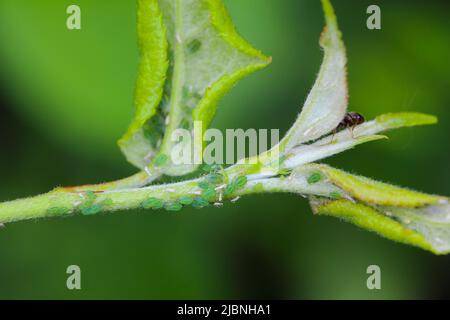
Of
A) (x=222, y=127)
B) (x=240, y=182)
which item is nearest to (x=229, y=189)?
(x=240, y=182)

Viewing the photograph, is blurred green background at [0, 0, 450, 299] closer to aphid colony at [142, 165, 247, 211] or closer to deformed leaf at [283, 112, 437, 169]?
deformed leaf at [283, 112, 437, 169]

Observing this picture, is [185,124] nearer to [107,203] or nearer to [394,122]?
[107,203]

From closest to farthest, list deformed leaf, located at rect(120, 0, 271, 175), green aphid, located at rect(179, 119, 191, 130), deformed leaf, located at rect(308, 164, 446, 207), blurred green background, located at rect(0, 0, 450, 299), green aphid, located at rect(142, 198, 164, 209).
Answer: deformed leaf, located at rect(308, 164, 446, 207)
green aphid, located at rect(142, 198, 164, 209)
deformed leaf, located at rect(120, 0, 271, 175)
green aphid, located at rect(179, 119, 191, 130)
blurred green background, located at rect(0, 0, 450, 299)

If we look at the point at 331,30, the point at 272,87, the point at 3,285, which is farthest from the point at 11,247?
the point at 331,30

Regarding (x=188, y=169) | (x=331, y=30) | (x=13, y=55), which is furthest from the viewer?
(x=13, y=55)

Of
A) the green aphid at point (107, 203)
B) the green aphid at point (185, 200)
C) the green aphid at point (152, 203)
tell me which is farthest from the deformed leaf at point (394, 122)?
the green aphid at point (107, 203)

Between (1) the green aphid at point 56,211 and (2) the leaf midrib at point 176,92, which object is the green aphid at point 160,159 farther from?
(1) the green aphid at point 56,211

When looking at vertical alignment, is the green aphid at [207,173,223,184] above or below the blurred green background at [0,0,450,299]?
below

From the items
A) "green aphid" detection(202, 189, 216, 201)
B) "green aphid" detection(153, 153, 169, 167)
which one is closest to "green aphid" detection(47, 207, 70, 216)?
"green aphid" detection(153, 153, 169, 167)

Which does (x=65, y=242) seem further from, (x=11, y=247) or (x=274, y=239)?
(x=274, y=239)
